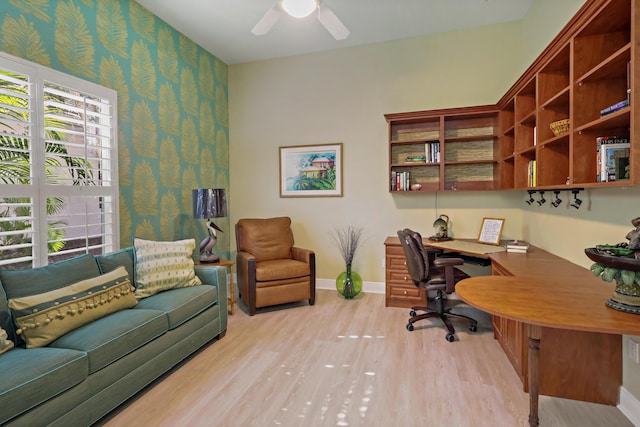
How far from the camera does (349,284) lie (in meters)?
4.10

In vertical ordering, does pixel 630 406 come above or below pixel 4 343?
below

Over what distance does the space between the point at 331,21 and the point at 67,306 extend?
262cm

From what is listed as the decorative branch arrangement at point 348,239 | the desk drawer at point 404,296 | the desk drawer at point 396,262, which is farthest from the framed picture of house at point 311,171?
the desk drawer at point 404,296

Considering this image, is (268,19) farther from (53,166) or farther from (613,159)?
(613,159)

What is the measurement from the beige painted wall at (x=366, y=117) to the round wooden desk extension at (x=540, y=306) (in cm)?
151

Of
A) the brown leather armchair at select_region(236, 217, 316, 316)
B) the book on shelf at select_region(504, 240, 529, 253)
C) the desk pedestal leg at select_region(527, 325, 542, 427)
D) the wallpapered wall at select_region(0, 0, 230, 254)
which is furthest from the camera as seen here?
the brown leather armchair at select_region(236, 217, 316, 316)

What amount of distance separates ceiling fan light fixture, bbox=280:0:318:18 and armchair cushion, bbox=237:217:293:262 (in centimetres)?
242

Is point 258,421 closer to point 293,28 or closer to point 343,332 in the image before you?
point 343,332

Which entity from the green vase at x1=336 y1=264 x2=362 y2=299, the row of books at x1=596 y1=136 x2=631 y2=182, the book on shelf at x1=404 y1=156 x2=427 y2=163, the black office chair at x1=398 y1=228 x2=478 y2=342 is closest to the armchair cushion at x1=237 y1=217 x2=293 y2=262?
the green vase at x1=336 y1=264 x2=362 y2=299

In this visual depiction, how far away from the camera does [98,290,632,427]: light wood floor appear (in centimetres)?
192

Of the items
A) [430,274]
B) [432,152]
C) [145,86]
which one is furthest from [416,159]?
[145,86]

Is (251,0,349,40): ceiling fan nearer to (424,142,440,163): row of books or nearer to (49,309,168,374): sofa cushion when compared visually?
(424,142,440,163): row of books

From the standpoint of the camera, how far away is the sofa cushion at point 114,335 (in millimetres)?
1830

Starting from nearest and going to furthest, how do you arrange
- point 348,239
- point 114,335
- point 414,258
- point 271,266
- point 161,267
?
point 114,335 < point 161,267 < point 414,258 < point 271,266 < point 348,239
